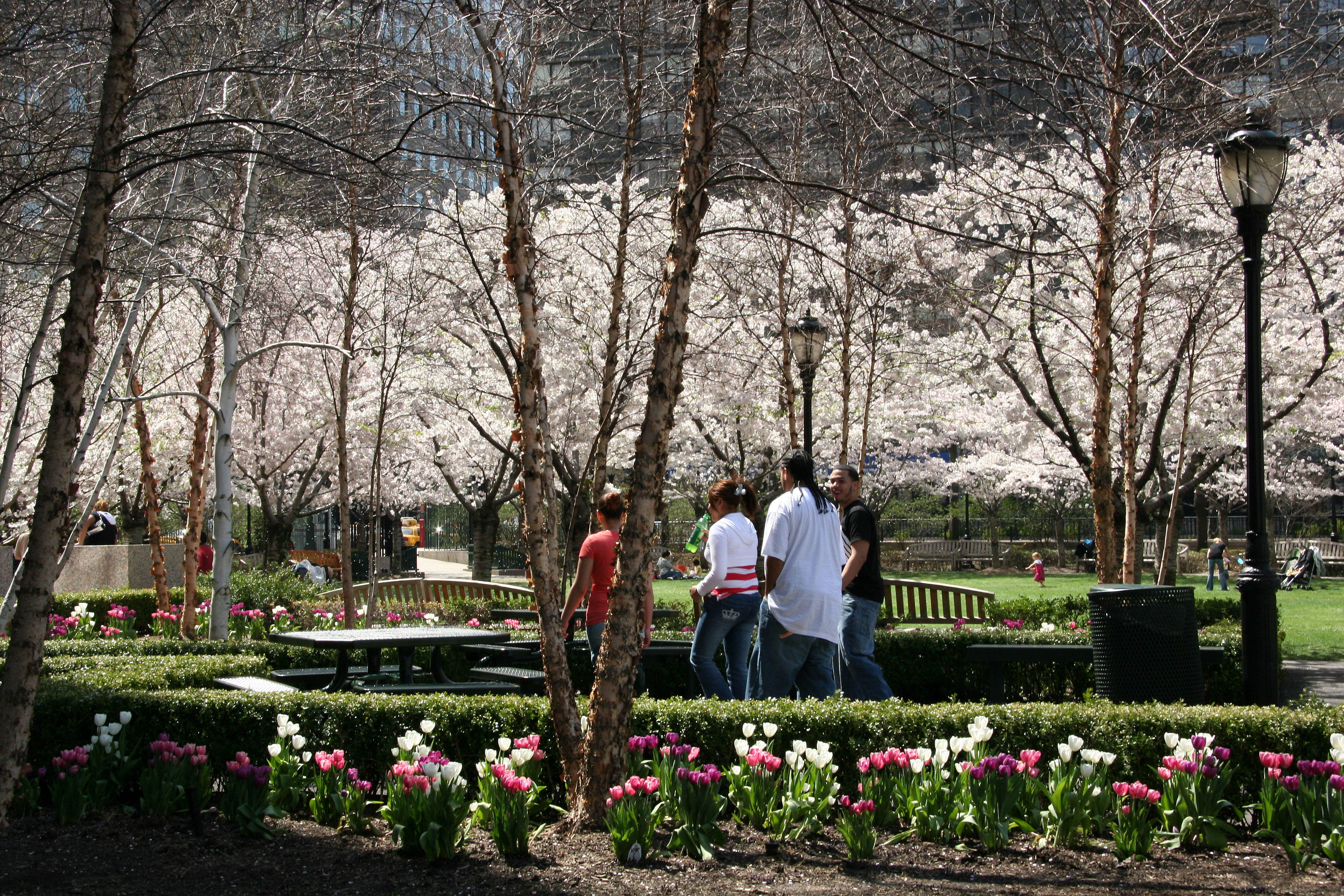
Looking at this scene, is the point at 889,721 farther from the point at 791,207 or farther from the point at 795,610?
the point at 791,207

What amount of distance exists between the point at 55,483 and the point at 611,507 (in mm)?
3084

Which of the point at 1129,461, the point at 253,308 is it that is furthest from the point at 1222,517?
the point at 253,308

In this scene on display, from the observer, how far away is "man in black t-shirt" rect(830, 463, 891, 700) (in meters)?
6.49

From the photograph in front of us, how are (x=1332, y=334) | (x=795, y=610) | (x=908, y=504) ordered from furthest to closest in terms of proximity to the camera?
1. (x=908, y=504)
2. (x=1332, y=334)
3. (x=795, y=610)

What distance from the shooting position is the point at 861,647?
669 centimetres

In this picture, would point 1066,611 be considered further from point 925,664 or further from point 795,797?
point 795,797

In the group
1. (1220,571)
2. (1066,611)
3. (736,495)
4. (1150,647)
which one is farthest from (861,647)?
(1220,571)

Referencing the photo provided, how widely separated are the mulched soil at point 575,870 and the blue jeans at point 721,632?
2.06 metres

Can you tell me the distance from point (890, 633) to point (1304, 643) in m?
7.47

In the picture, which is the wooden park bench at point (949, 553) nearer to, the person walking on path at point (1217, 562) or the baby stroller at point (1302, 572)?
the person walking on path at point (1217, 562)

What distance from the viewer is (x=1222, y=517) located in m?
33.9

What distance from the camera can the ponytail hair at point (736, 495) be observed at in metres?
6.49

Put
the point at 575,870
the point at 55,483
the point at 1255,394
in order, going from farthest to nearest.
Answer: the point at 1255,394
the point at 55,483
the point at 575,870

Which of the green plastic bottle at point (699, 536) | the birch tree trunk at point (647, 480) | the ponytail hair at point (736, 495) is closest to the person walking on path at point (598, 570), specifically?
the ponytail hair at point (736, 495)
